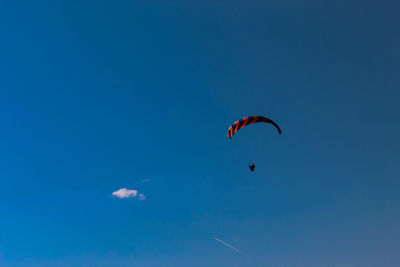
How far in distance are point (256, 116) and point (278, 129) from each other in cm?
471

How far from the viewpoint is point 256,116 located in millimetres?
110625

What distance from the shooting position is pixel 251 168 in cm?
11156

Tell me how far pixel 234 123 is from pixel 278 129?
800 centimetres

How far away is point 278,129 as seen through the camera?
111812 millimetres

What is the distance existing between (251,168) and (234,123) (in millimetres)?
8509

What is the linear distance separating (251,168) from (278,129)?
8.33m

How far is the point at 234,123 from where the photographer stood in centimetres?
11038

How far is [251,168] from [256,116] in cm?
916
